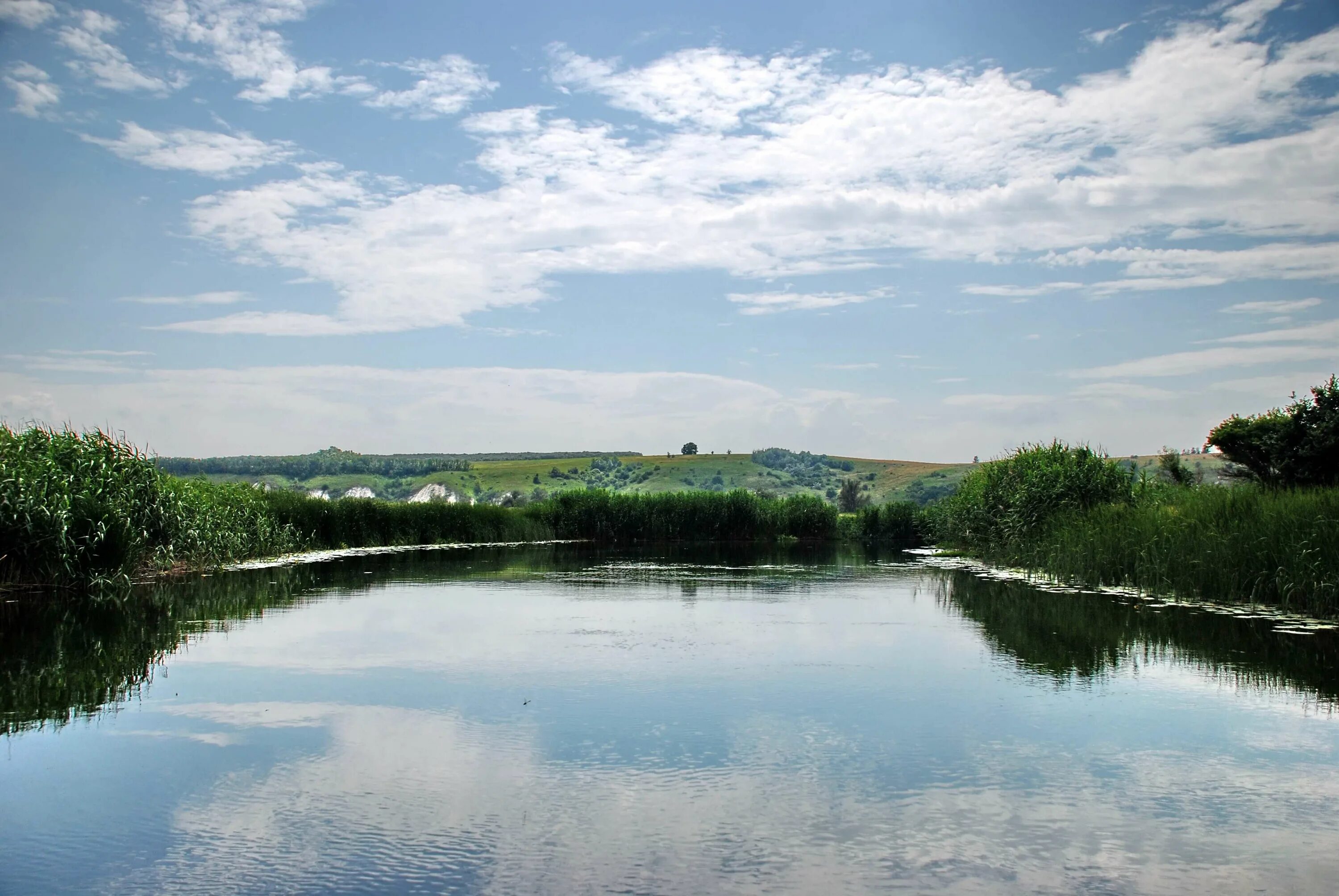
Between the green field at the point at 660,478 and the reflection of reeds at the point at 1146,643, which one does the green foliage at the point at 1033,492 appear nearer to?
the reflection of reeds at the point at 1146,643

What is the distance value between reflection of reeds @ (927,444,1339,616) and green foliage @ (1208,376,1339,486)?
1.80 metres

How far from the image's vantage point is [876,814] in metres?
5.36

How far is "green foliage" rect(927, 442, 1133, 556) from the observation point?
24.0 m

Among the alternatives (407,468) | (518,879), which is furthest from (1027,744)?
(407,468)

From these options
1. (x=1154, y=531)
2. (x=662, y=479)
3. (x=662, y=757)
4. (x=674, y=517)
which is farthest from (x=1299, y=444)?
(x=662, y=479)

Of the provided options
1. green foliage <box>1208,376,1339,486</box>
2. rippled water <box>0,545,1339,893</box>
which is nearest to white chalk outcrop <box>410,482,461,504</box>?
green foliage <box>1208,376,1339,486</box>

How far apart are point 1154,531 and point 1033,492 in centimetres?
653

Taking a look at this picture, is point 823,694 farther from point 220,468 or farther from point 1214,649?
point 220,468

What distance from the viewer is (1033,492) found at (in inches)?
973

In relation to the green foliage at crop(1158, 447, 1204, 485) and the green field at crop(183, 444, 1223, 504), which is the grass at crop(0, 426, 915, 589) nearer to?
the green foliage at crop(1158, 447, 1204, 485)

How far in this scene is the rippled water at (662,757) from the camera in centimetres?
464

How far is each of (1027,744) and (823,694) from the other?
83.1 inches

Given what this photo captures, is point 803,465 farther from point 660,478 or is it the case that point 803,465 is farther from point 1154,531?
point 1154,531

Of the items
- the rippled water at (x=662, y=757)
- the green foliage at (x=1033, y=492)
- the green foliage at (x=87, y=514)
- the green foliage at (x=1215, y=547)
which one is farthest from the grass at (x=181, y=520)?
the green foliage at (x=1033, y=492)
